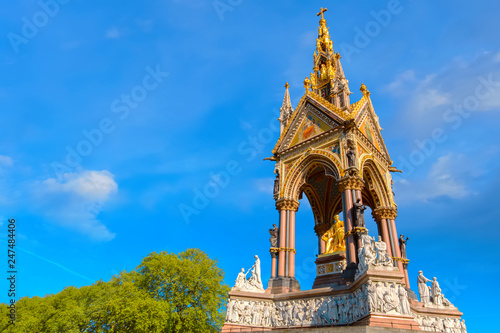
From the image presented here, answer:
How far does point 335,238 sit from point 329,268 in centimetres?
205

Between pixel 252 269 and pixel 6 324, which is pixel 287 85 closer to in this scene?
pixel 252 269

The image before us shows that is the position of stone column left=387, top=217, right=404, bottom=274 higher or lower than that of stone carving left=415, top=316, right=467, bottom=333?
higher

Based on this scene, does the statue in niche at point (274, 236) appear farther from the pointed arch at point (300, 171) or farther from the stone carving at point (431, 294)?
the stone carving at point (431, 294)

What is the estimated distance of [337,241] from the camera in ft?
67.2

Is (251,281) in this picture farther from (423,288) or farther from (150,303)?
(423,288)

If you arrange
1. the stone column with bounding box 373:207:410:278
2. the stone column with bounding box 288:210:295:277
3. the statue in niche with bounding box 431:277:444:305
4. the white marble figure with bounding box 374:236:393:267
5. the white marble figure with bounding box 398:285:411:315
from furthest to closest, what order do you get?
the stone column with bounding box 373:207:410:278 → the stone column with bounding box 288:210:295:277 → the statue in niche with bounding box 431:277:444:305 → the white marble figure with bounding box 374:236:393:267 → the white marble figure with bounding box 398:285:411:315

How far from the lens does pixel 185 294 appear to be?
82.8 ft

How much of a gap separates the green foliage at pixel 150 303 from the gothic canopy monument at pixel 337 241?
29.5 feet

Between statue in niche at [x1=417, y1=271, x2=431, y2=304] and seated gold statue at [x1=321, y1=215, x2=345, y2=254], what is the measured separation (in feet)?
14.2

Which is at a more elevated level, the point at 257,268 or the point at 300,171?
the point at 300,171

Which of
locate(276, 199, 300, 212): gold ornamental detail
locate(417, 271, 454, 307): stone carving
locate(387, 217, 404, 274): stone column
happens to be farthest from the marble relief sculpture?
locate(417, 271, 454, 307): stone carving

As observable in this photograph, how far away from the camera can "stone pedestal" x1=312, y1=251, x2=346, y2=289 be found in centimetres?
1881

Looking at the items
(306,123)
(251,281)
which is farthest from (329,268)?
(306,123)

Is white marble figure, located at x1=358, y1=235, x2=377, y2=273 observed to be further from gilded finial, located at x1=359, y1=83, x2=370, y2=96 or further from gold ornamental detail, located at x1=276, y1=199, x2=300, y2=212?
gilded finial, located at x1=359, y1=83, x2=370, y2=96
